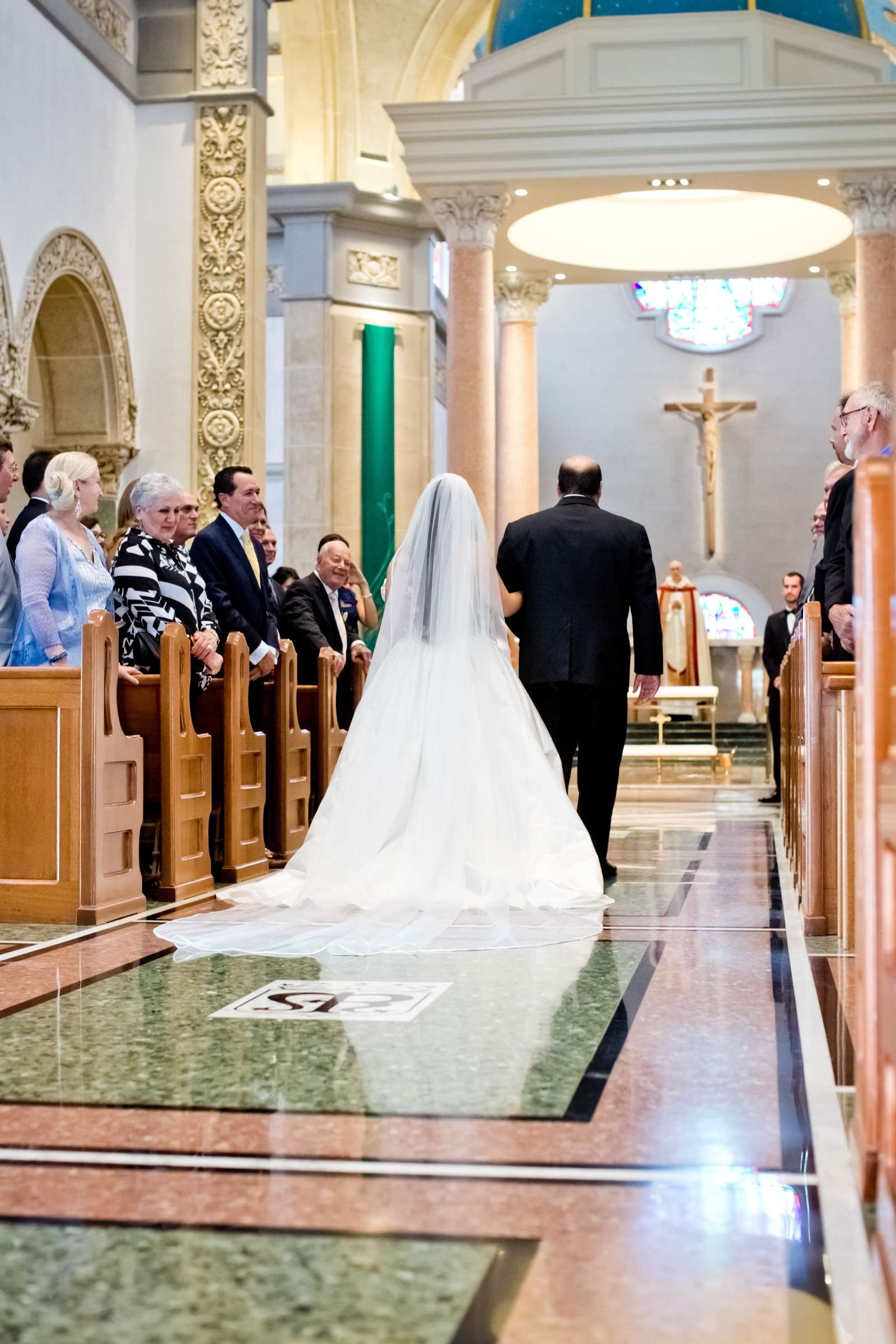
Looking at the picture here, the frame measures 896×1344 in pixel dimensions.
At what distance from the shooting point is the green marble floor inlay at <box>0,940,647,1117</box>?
274cm

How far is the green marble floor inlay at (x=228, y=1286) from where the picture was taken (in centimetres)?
171

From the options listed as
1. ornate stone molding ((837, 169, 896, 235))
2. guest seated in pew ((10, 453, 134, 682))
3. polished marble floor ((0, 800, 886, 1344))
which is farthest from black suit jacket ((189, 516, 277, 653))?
ornate stone molding ((837, 169, 896, 235))

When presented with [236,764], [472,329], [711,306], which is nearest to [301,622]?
[236,764]

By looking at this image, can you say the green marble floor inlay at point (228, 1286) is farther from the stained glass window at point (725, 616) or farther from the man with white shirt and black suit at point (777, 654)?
the stained glass window at point (725, 616)

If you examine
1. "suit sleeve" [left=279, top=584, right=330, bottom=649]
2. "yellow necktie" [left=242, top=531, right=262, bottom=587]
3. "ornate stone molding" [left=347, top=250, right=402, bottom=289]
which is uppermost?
"ornate stone molding" [left=347, top=250, right=402, bottom=289]

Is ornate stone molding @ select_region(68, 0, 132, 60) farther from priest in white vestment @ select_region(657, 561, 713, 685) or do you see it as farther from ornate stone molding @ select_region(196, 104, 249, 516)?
priest in white vestment @ select_region(657, 561, 713, 685)

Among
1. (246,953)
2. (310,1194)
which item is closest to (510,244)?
(246,953)

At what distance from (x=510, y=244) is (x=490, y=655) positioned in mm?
11286

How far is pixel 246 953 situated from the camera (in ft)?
14.0

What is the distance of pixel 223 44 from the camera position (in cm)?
1150

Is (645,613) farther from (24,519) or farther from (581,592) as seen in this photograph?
(24,519)

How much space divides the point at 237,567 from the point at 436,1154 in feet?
14.9

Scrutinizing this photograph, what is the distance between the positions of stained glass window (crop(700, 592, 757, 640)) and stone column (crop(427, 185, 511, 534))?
33.1 ft

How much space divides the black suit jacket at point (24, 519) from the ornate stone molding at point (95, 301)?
3517 millimetres
